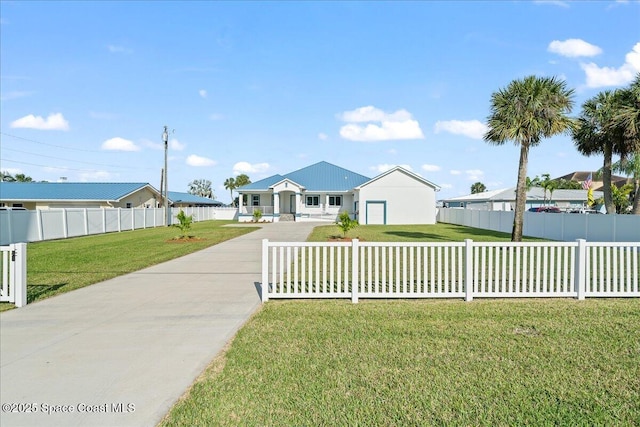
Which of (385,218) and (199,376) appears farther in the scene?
(385,218)

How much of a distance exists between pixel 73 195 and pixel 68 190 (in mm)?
2096

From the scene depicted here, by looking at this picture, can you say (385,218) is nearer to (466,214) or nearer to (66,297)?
(466,214)

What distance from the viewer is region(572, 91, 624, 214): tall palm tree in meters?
22.3

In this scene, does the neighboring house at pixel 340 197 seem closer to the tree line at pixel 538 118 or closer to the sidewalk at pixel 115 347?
the tree line at pixel 538 118

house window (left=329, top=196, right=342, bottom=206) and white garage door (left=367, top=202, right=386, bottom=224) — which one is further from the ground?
Result: house window (left=329, top=196, right=342, bottom=206)

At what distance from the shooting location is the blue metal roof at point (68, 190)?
122 ft

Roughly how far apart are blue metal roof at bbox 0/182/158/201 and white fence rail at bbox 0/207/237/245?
196 inches

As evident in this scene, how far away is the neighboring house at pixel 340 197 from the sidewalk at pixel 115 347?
3159 cm

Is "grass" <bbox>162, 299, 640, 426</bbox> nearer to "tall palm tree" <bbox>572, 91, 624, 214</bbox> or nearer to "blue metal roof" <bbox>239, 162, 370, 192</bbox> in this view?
"tall palm tree" <bbox>572, 91, 624, 214</bbox>

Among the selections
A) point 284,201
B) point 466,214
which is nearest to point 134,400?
point 466,214

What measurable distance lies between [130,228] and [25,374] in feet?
98.1

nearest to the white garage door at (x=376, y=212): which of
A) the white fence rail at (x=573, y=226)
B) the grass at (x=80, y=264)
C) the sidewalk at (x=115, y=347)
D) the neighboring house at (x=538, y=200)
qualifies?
the white fence rail at (x=573, y=226)

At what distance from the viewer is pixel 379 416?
3.50m

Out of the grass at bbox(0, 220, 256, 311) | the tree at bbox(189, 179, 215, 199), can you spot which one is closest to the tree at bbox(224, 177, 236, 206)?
the tree at bbox(189, 179, 215, 199)
